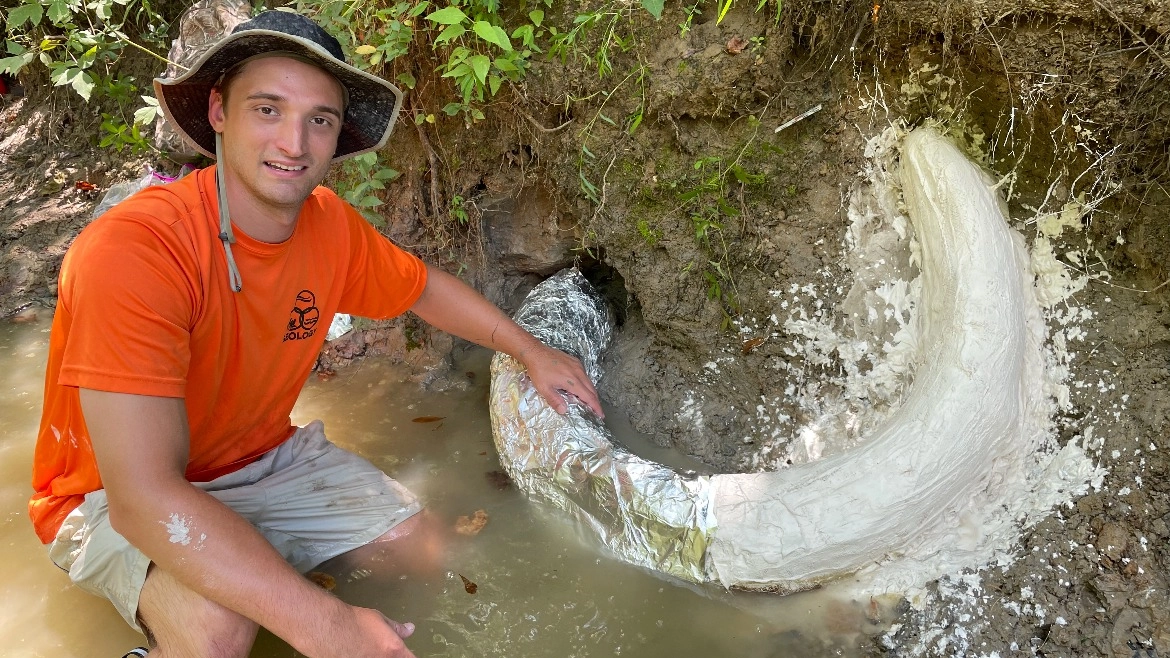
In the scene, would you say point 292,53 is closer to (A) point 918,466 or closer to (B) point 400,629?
(B) point 400,629

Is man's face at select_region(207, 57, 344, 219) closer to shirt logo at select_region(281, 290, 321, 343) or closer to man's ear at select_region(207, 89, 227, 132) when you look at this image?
man's ear at select_region(207, 89, 227, 132)

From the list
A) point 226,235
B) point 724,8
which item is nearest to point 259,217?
point 226,235

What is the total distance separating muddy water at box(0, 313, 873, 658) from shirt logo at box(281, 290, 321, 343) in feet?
2.49

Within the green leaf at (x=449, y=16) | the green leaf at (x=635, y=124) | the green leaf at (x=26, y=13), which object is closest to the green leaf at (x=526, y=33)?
the green leaf at (x=449, y=16)

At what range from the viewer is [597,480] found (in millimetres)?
2158

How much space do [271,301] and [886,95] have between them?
190 cm

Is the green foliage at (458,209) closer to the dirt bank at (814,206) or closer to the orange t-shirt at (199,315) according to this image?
the dirt bank at (814,206)

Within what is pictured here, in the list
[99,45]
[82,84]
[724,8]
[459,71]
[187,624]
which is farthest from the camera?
[99,45]

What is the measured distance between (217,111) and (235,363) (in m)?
0.64

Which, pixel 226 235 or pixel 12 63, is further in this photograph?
pixel 12 63

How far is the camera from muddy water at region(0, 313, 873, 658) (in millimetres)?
1976

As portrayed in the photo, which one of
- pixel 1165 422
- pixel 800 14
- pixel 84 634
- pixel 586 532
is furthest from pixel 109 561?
pixel 1165 422

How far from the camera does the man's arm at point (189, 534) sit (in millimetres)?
1457

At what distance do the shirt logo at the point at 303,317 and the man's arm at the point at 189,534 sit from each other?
0.45 metres
